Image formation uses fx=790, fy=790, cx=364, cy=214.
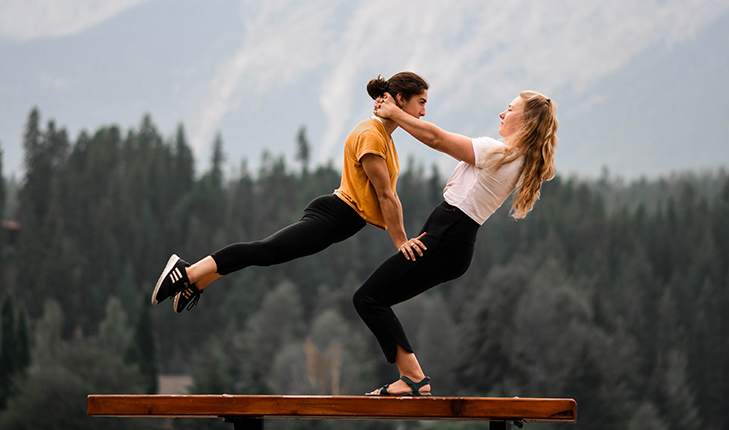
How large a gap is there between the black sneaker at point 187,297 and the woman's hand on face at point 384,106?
1787mm

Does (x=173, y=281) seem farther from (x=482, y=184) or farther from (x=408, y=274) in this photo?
(x=482, y=184)

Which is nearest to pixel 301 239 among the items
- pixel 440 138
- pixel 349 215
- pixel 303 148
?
pixel 349 215

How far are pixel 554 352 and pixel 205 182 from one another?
72455 mm

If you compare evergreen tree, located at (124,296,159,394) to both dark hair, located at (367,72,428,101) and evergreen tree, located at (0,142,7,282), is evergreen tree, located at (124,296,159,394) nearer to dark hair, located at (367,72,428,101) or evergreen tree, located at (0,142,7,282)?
evergreen tree, located at (0,142,7,282)

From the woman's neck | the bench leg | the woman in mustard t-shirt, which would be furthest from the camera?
the woman's neck

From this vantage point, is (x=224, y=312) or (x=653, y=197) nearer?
(x=224, y=312)

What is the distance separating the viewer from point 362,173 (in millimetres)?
5562

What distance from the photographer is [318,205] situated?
563cm

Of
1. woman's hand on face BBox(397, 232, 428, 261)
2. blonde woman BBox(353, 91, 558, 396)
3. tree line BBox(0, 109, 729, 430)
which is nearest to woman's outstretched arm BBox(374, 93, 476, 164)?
blonde woman BBox(353, 91, 558, 396)

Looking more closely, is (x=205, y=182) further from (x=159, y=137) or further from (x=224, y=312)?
(x=224, y=312)

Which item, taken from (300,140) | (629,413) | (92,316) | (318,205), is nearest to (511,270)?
(629,413)

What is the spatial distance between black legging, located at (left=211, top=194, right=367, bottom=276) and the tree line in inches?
1503

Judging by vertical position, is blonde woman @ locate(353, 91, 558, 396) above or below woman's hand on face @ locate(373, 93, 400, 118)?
below

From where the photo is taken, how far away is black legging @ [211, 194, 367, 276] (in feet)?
17.7
